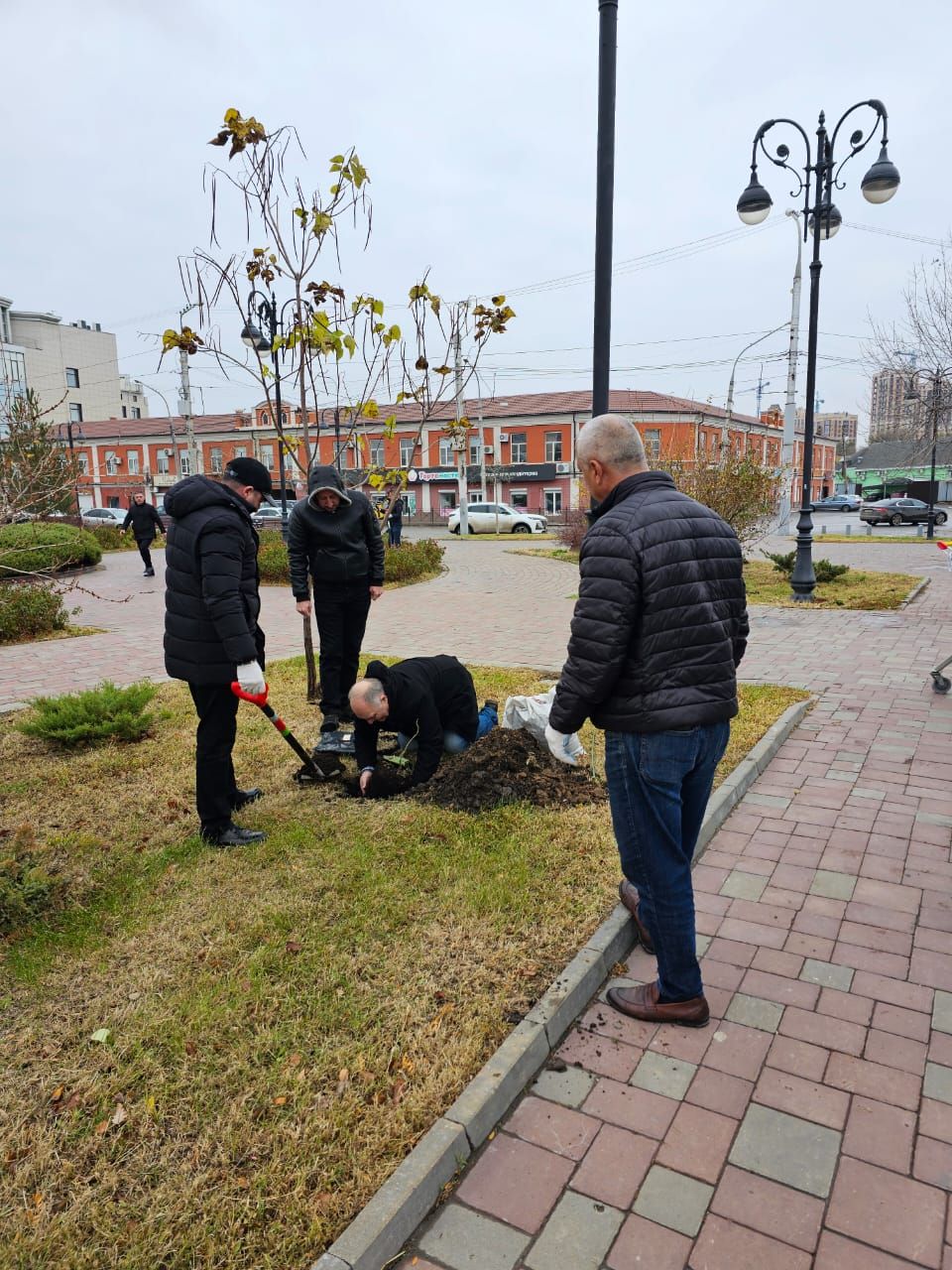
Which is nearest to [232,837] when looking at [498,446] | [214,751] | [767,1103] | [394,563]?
[214,751]

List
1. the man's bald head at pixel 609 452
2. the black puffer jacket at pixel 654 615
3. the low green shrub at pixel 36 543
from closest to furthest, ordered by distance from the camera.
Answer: the black puffer jacket at pixel 654 615 → the man's bald head at pixel 609 452 → the low green shrub at pixel 36 543

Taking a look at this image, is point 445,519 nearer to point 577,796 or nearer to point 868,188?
point 868,188

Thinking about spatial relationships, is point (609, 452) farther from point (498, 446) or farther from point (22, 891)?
point (498, 446)

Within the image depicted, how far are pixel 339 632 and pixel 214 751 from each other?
6.13ft

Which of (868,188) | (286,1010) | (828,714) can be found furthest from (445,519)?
(286,1010)

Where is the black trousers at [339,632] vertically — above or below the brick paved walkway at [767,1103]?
above

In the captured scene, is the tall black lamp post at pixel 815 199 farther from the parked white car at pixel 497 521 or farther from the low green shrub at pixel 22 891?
the parked white car at pixel 497 521

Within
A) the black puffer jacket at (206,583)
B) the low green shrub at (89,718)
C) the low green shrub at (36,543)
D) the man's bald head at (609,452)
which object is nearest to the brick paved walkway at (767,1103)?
the man's bald head at (609,452)

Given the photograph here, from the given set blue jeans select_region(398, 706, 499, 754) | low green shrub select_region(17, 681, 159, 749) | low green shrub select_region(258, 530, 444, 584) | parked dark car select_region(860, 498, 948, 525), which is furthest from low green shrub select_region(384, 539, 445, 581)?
parked dark car select_region(860, 498, 948, 525)

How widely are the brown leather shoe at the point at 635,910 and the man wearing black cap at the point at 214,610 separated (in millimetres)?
1843

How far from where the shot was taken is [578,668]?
2463mm

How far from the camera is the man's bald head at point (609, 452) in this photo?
99.9 inches

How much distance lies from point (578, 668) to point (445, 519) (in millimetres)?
53082

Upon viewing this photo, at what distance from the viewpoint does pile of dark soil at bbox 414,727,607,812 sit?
14.3ft
